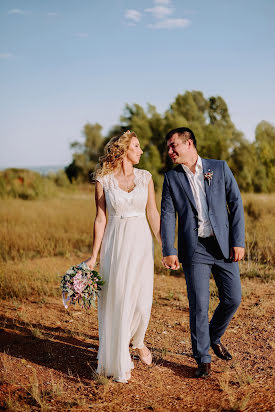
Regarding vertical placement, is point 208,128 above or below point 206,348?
above

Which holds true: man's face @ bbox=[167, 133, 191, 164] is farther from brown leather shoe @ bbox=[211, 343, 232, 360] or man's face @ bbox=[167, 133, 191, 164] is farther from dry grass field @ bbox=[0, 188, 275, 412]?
dry grass field @ bbox=[0, 188, 275, 412]

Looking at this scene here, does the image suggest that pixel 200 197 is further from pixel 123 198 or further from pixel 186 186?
pixel 123 198

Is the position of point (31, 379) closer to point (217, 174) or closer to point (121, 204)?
point (121, 204)

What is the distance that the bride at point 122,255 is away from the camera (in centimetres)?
421

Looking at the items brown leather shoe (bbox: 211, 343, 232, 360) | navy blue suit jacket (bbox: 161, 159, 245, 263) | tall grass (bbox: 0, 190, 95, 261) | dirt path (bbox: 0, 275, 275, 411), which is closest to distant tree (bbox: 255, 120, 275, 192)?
tall grass (bbox: 0, 190, 95, 261)

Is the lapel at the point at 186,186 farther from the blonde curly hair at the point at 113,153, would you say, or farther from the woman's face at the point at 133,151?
the blonde curly hair at the point at 113,153

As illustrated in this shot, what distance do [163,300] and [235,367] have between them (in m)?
2.77

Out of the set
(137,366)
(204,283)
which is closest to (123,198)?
(204,283)

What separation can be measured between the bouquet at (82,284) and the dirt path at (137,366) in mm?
754

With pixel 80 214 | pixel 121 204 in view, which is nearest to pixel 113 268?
pixel 121 204

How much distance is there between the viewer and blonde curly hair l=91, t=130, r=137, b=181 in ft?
14.3

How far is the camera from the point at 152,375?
14.5ft

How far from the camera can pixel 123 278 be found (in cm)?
425

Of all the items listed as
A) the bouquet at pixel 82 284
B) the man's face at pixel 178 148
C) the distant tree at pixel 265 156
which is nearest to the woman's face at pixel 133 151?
the man's face at pixel 178 148
